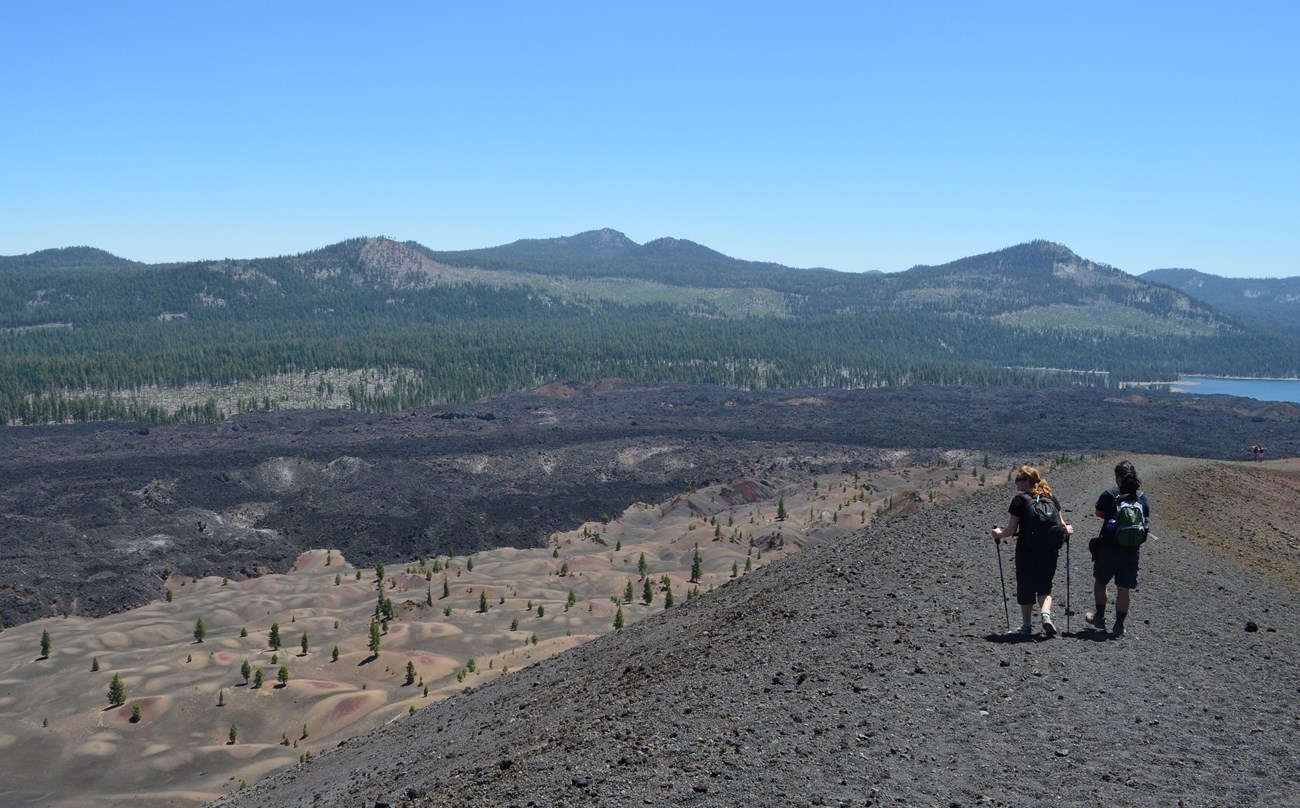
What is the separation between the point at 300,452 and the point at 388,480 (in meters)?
14.5

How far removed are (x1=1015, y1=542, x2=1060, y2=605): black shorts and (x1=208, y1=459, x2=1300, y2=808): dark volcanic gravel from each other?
0.66 m

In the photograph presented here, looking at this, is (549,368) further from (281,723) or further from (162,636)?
(281,723)

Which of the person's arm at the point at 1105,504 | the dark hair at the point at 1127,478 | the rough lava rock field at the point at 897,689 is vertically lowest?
the rough lava rock field at the point at 897,689

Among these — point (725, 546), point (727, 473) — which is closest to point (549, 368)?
point (727, 473)

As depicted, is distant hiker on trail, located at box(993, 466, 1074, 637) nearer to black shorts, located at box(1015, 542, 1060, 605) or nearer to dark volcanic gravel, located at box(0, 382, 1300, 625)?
black shorts, located at box(1015, 542, 1060, 605)

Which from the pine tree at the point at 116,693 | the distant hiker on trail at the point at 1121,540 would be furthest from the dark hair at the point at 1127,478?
the pine tree at the point at 116,693

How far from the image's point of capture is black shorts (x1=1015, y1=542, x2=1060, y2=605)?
579 inches

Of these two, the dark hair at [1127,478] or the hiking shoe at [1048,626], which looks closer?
the hiking shoe at [1048,626]

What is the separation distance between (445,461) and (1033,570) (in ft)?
247

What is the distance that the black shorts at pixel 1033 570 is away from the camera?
48.2 ft

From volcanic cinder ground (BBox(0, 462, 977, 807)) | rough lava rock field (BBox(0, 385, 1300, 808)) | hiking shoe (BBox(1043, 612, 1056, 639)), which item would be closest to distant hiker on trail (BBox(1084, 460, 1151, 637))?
rough lava rock field (BBox(0, 385, 1300, 808))

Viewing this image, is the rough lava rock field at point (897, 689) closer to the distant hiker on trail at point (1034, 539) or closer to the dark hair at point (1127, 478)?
the distant hiker on trail at point (1034, 539)

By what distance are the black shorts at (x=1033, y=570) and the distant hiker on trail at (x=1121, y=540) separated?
0.99m

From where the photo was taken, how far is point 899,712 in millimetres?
12469
